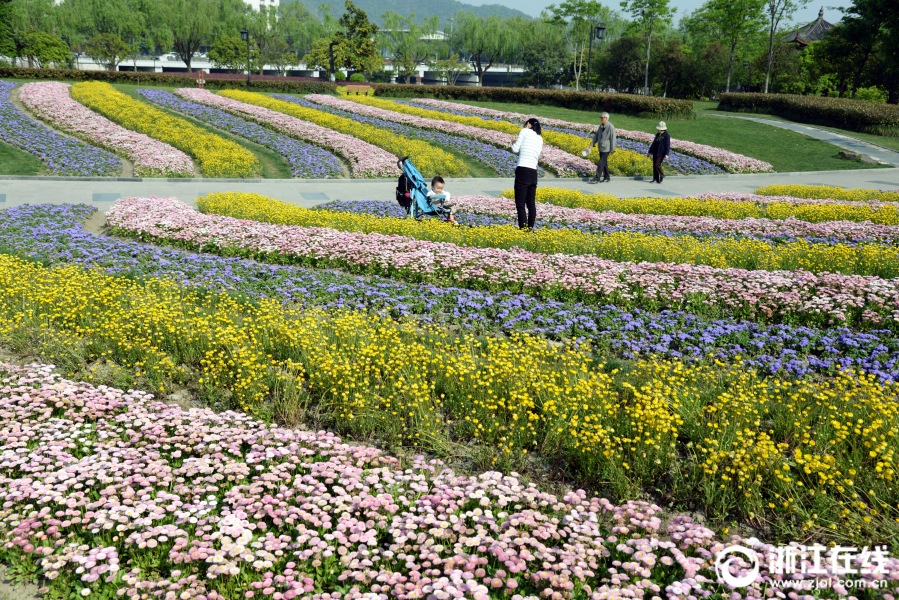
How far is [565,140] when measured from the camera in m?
25.0

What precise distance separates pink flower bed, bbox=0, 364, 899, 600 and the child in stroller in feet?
25.7

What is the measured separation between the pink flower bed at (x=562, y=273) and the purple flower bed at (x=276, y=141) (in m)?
8.81

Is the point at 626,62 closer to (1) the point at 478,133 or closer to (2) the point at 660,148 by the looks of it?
(1) the point at 478,133

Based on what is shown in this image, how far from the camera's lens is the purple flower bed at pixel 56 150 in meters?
17.8

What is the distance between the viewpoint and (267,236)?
10.4m

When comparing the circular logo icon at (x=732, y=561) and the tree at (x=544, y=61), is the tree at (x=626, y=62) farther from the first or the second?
the circular logo icon at (x=732, y=561)

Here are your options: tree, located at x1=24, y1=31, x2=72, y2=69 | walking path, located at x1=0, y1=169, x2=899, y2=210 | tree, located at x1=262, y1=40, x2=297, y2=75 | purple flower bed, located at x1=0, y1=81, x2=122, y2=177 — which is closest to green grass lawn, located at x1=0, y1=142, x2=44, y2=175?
purple flower bed, located at x1=0, y1=81, x2=122, y2=177

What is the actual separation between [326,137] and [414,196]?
523 inches

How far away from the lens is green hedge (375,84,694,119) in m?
35.0

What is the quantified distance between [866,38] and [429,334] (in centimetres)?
5552

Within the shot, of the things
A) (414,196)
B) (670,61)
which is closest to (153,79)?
(414,196)

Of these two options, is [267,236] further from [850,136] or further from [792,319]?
[850,136]

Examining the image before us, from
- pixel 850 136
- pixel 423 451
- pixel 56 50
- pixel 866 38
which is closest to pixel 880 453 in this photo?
pixel 423 451

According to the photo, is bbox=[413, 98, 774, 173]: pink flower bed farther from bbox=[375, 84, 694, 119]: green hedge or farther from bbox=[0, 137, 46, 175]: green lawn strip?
bbox=[0, 137, 46, 175]: green lawn strip
